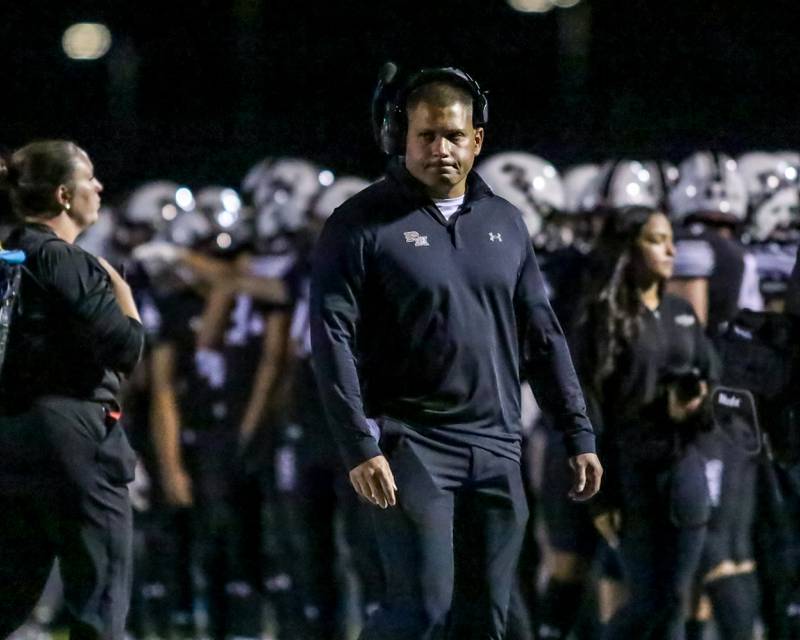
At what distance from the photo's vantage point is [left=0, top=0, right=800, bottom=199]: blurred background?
16234 millimetres

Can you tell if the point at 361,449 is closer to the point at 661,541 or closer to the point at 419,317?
the point at 419,317

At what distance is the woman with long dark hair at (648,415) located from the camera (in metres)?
7.80

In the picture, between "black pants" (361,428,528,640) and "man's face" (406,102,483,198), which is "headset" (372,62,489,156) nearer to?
"man's face" (406,102,483,198)

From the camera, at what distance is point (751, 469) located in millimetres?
8273

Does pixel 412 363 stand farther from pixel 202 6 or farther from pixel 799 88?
pixel 202 6

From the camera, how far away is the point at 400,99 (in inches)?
235

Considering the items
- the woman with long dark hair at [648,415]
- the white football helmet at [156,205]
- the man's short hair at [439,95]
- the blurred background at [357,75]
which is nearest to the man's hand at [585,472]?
the man's short hair at [439,95]

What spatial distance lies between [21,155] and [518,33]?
39.3 feet

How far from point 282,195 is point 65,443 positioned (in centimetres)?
437

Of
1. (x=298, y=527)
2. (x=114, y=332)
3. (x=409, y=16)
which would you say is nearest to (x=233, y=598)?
(x=298, y=527)

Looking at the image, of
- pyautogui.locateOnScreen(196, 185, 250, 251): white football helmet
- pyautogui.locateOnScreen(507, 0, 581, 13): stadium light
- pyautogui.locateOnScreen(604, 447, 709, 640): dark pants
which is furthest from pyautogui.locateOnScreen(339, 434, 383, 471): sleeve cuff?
pyautogui.locateOnScreen(507, 0, 581, 13): stadium light

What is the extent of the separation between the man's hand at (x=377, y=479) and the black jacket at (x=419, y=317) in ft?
0.20

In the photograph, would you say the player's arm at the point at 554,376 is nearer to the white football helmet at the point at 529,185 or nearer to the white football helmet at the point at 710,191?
the white football helmet at the point at 710,191

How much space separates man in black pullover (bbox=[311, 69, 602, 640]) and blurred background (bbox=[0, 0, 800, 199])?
9.51m
